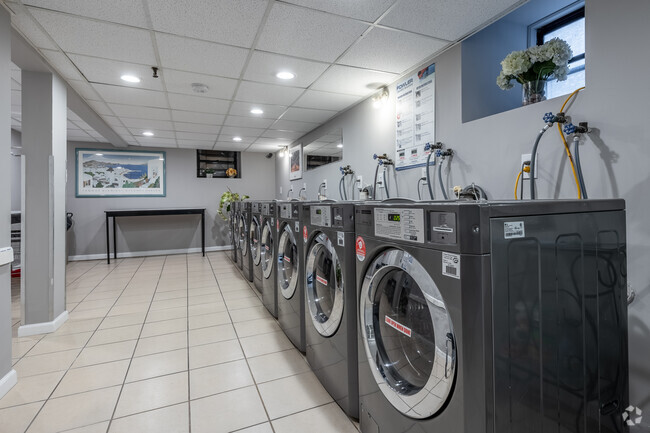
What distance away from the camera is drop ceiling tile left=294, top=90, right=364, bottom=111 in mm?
3619

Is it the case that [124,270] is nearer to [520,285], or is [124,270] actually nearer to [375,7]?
[375,7]

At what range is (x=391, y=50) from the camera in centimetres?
257

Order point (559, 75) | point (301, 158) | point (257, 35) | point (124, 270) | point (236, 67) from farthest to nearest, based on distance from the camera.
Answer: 1. point (301, 158)
2. point (124, 270)
3. point (236, 67)
4. point (257, 35)
5. point (559, 75)

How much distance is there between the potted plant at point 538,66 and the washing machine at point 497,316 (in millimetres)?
1085

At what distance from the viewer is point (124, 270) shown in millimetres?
5387

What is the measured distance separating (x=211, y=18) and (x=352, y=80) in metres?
1.52

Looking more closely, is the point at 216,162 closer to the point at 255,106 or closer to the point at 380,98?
the point at 255,106

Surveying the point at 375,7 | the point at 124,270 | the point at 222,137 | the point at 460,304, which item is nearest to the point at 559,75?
the point at 375,7

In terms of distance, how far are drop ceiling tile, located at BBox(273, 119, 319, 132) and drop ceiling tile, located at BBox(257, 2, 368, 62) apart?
2.25 m

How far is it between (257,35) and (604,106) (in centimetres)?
225

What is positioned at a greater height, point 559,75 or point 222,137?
point 222,137

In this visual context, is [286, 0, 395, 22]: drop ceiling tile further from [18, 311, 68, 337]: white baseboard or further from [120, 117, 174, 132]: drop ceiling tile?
[120, 117, 174, 132]: drop ceiling tile

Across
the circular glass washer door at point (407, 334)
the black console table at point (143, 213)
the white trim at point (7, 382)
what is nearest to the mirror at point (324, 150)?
the black console table at point (143, 213)

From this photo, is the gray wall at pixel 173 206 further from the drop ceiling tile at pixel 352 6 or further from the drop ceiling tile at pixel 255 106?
the drop ceiling tile at pixel 352 6
